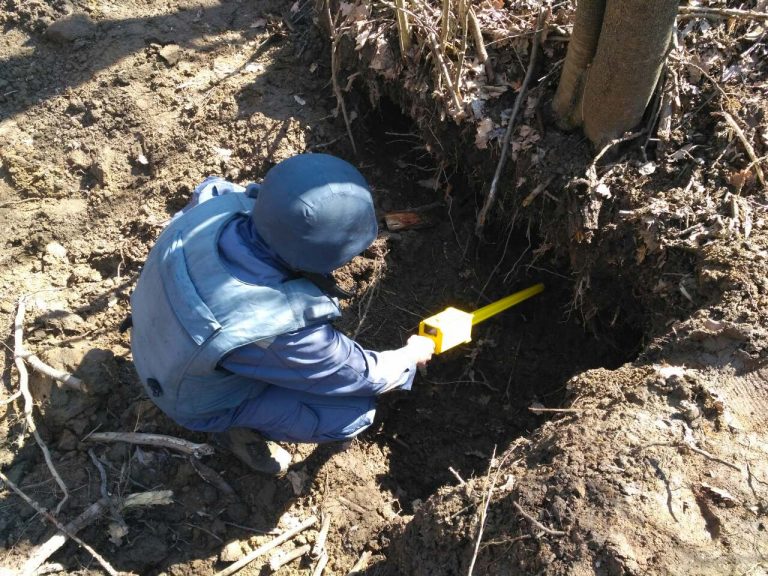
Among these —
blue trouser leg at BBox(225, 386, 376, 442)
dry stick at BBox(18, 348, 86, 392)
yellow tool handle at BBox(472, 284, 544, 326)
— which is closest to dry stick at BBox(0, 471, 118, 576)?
dry stick at BBox(18, 348, 86, 392)

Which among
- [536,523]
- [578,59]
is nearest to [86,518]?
[536,523]

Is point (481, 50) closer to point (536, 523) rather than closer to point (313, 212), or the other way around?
point (313, 212)

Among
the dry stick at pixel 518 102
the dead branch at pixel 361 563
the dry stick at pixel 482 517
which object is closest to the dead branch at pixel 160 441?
the dead branch at pixel 361 563

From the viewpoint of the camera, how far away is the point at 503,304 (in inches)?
122

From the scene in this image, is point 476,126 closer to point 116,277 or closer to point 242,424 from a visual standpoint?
point 242,424

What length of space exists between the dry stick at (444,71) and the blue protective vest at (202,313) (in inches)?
43.1

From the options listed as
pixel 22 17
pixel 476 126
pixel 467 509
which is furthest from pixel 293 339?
pixel 22 17

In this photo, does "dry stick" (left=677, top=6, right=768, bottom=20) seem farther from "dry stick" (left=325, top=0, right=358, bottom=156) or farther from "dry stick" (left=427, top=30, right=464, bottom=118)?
"dry stick" (left=325, top=0, right=358, bottom=156)

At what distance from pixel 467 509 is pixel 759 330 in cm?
113

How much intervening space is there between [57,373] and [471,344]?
1.93 metres

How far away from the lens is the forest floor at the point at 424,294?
2.03 m

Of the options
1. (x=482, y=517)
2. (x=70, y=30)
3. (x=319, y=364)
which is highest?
(x=70, y=30)

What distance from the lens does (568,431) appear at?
85.0 inches

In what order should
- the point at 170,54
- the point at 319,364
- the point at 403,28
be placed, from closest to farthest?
the point at 319,364 → the point at 403,28 → the point at 170,54
